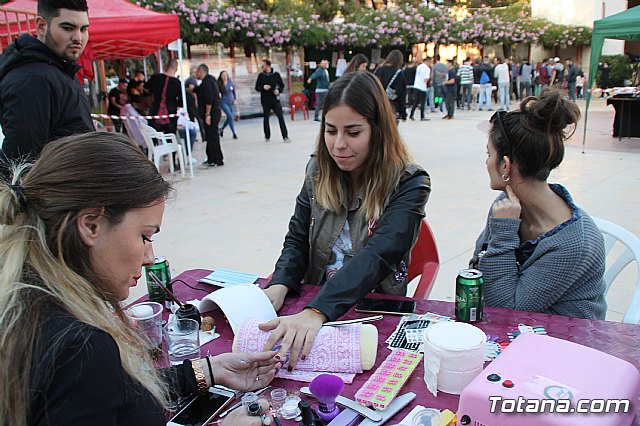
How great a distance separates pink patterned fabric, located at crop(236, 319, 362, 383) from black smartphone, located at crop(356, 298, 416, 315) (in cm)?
25

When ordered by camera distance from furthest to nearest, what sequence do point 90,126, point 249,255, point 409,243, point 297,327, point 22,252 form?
point 249,255, point 90,126, point 409,243, point 297,327, point 22,252

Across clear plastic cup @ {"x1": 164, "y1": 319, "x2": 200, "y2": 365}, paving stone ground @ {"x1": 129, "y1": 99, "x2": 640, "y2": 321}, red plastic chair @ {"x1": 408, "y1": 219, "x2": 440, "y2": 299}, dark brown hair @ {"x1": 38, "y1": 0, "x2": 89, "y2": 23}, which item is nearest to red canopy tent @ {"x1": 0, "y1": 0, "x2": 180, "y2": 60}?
paving stone ground @ {"x1": 129, "y1": 99, "x2": 640, "y2": 321}

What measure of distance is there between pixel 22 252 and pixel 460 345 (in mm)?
991

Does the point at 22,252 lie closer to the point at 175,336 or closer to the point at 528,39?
the point at 175,336

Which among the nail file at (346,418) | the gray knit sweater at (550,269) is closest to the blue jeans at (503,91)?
the gray knit sweater at (550,269)

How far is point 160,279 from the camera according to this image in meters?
1.98

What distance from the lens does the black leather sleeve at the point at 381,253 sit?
172 centimetres

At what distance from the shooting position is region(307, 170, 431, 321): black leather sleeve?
1.72m

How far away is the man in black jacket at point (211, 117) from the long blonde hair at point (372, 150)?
20.4 ft

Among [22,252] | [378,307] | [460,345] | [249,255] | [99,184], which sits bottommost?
[249,255]

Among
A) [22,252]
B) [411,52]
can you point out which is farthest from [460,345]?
[411,52]

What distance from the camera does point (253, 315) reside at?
1.74m

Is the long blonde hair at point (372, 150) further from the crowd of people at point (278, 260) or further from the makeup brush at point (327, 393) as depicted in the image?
the makeup brush at point (327, 393)

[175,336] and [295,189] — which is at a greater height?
[175,336]
